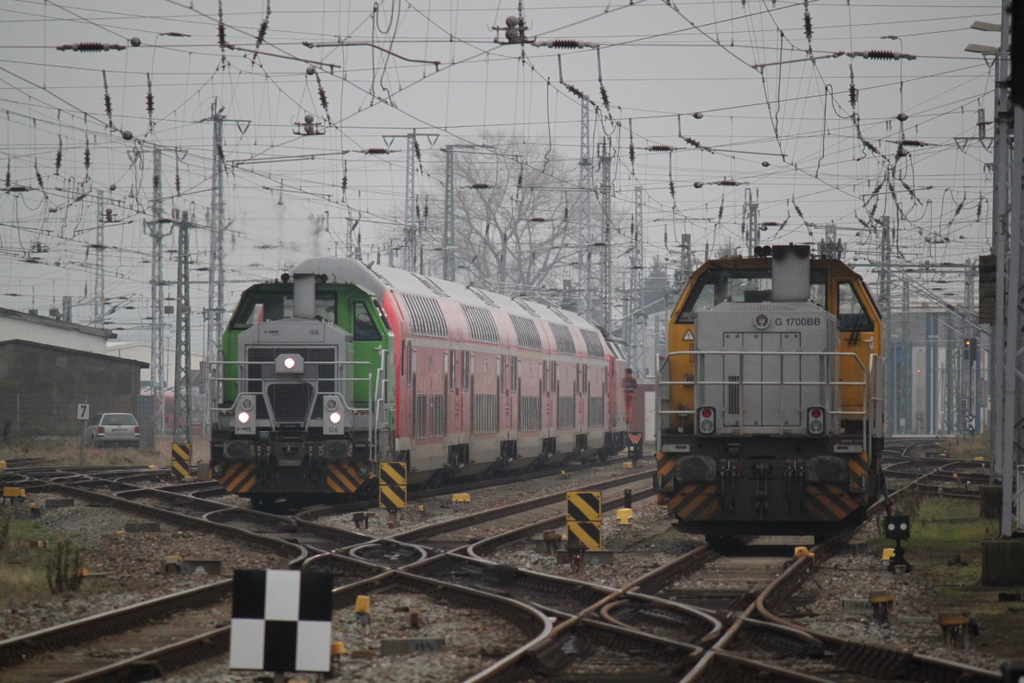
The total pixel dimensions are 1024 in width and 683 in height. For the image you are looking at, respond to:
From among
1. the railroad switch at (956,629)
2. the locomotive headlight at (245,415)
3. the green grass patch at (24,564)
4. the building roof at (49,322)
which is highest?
the building roof at (49,322)

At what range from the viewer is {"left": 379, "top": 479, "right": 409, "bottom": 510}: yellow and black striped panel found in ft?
63.5

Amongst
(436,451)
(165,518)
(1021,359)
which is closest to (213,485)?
(436,451)

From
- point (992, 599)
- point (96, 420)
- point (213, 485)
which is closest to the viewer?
point (992, 599)

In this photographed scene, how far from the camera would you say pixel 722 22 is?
20.8 meters

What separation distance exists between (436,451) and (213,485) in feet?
20.9

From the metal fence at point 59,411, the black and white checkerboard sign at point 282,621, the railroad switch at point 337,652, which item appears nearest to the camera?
the black and white checkerboard sign at point 282,621

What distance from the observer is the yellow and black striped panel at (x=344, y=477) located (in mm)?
19781

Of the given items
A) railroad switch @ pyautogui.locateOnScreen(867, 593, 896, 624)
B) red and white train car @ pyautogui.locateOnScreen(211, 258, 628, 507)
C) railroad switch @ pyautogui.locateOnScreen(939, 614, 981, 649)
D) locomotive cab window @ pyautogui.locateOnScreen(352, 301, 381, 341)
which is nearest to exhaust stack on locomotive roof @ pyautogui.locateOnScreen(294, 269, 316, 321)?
red and white train car @ pyautogui.locateOnScreen(211, 258, 628, 507)

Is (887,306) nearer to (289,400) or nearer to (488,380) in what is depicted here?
(488,380)

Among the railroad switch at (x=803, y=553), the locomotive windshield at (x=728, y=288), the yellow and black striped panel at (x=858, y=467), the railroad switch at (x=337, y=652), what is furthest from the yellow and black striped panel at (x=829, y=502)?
the railroad switch at (x=337, y=652)

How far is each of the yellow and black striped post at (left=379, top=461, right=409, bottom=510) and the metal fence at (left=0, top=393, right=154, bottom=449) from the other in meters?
30.5

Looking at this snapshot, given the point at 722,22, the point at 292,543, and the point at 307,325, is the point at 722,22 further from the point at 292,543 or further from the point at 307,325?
the point at 292,543

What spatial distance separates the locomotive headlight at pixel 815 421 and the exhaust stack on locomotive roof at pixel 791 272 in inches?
56.5

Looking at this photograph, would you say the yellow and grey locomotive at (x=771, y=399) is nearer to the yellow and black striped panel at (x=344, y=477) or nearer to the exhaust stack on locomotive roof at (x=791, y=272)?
the exhaust stack on locomotive roof at (x=791, y=272)
